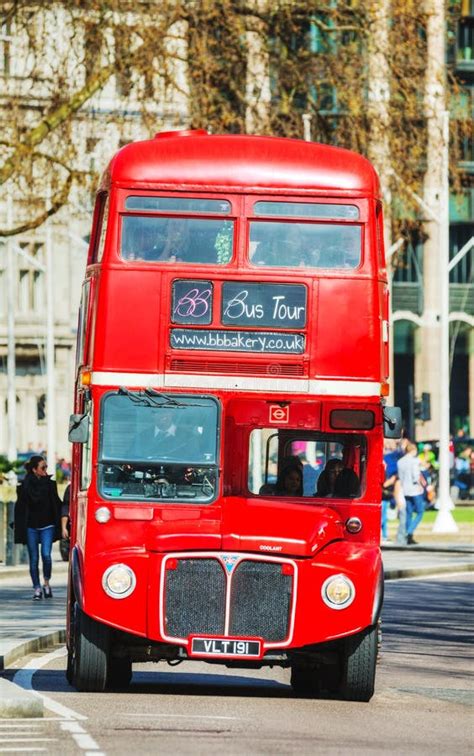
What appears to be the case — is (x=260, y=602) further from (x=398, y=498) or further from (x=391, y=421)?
(x=398, y=498)

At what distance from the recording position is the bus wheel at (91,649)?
Answer: 14.8 meters

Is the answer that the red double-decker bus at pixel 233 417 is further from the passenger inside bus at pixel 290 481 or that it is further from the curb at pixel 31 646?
the curb at pixel 31 646

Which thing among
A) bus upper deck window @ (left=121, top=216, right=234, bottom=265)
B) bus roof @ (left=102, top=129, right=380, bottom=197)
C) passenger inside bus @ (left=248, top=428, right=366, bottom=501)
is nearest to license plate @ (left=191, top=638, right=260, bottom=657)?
passenger inside bus @ (left=248, top=428, right=366, bottom=501)

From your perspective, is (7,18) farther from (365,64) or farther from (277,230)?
(277,230)

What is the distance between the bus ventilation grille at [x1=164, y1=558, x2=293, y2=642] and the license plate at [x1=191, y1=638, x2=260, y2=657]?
0.08 meters

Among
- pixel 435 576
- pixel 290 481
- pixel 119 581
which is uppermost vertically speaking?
pixel 290 481

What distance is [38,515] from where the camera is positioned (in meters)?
25.8

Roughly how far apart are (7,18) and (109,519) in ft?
54.4

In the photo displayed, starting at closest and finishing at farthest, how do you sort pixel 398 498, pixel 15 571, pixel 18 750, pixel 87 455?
pixel 18 750 < pixel 87 455 < pixel 15 571 < pixel 398 498

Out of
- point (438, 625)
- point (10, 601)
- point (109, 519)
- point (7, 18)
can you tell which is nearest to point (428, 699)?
point (109, 519)

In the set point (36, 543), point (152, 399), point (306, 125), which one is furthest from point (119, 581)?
point (306, 125)

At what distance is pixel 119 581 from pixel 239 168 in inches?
123

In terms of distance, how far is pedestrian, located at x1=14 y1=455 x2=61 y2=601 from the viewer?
25.6 m

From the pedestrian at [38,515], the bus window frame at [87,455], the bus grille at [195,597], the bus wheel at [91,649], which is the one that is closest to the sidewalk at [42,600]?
the pedestrian at [38,515]
